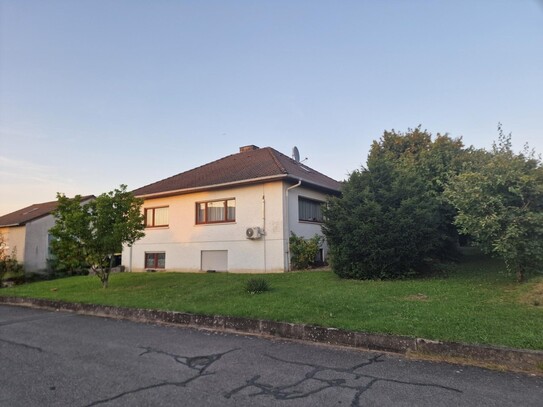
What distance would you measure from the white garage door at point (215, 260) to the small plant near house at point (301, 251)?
10.9 ft

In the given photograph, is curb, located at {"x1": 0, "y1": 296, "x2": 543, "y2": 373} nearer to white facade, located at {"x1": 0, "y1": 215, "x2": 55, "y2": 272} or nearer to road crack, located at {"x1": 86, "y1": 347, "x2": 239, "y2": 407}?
road crack, located at {"x1": 86, "y1": 347, "x2": 239, "y2": 407}

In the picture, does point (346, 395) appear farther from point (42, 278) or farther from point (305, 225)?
point (42, 278)

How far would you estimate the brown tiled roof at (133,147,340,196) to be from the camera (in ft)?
54.6

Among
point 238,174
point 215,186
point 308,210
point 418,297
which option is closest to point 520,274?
point 418,297

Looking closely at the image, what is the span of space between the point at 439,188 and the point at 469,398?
12.5 meters

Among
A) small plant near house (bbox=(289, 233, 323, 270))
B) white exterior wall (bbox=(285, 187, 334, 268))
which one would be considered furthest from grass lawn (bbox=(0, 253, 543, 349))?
white exterior wall (bbox=(285, 187, 334, 268))

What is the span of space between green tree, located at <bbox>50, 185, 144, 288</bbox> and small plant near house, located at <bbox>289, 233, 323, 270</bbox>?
6231 millimetres

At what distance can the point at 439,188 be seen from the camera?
1540 cm

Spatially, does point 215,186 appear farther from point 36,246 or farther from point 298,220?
point 36,246

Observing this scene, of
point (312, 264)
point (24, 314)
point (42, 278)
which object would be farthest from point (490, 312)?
point (42, 278)

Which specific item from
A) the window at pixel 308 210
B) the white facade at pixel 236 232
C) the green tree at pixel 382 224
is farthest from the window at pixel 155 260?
the green tree at pixel 382 224

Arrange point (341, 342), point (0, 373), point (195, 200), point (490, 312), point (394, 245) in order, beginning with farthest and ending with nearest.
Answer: point (195, 200) → point (394, 245) → point (490, 312) → point (341, 342) → point (0, 373)

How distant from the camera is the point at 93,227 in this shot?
1345cm

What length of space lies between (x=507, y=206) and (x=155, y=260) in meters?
16.4
